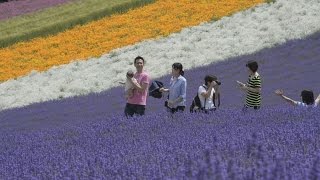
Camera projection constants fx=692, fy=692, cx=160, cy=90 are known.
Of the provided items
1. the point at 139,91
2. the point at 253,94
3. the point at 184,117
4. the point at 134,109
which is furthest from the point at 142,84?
the point at 184,117

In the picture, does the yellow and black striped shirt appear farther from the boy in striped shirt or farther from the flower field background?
the flower field background

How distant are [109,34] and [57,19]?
15.8 ft

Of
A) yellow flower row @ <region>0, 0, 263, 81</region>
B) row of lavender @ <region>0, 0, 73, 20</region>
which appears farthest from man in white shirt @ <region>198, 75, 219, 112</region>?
row of lavender @ <region>0, 0, 73, 20</region>

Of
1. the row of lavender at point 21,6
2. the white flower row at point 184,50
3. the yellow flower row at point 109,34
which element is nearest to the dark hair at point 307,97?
the white flower row at point 184,50

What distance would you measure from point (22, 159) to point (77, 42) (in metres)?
22.7

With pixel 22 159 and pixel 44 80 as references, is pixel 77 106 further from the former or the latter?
pixel 22 159

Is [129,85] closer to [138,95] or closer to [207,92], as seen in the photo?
[138,95]

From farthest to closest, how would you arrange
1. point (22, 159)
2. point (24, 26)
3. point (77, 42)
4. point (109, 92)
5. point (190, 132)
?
point (24, 26)
point (77, 42)
point (109, 92)
point (190, 132)
point (22, 159)

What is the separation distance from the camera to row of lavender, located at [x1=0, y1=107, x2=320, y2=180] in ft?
14.0

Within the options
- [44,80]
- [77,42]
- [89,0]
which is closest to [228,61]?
[44,80]

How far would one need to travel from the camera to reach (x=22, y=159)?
7.22 meters

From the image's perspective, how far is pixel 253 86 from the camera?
11445 mm

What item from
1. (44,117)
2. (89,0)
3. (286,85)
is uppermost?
(89,0)

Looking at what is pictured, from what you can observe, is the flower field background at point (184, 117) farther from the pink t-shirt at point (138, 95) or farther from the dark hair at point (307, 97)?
the pink t-shirt at point (138, 95)
